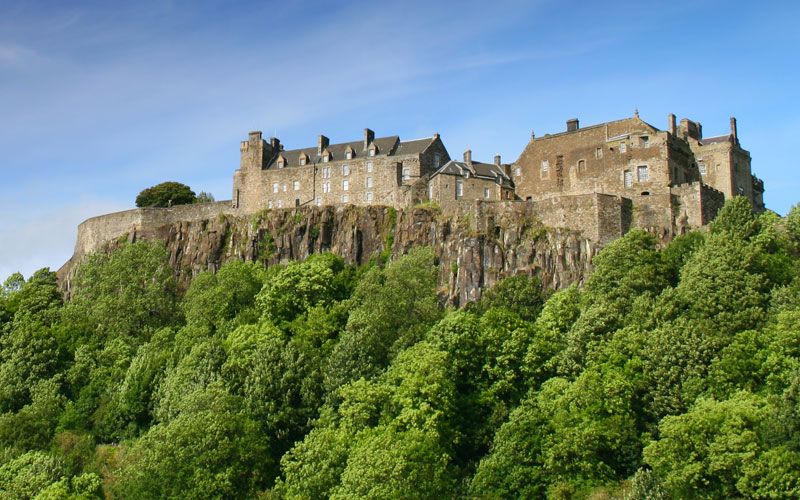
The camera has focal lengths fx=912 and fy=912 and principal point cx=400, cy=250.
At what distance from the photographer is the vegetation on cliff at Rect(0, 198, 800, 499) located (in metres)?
39.0

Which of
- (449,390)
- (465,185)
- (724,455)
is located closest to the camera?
(724,455)

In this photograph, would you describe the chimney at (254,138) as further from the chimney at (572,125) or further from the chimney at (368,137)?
the chimney at (572,125)

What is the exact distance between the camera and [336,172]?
242 ft

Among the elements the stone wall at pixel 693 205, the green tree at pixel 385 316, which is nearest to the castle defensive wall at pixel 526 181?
the stone wall at pixel 693 205

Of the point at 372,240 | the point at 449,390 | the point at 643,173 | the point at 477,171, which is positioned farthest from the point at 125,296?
the point at 643,173

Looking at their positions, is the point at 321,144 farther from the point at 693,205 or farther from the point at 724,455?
the point at 724,455

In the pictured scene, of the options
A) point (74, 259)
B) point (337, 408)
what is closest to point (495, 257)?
point (337, 408)

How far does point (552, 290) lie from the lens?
5553cm

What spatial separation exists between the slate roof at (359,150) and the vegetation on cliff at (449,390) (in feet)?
50.2

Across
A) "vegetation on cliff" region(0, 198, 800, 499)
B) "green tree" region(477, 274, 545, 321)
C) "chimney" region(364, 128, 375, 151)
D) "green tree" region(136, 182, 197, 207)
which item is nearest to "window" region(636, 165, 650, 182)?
"vegetation on cliff" region(0, 198, 800, 499)

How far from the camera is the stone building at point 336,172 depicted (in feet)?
234

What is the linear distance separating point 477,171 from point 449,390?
27007 millimetres

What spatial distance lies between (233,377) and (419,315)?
38.0 feet

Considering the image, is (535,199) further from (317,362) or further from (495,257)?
(317,362)
